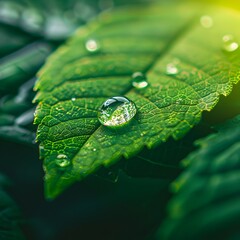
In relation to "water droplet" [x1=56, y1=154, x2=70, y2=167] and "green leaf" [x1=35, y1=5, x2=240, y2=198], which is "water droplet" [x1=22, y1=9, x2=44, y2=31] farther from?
"water droplet" [x1=56, y1=154, x2=70, y2=167]

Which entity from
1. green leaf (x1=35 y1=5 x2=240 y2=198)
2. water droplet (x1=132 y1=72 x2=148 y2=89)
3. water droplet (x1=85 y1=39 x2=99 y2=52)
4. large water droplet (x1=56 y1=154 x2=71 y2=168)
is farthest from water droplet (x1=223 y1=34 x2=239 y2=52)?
large water droplet (x1=56 y1=154 x2=71 y2=168)

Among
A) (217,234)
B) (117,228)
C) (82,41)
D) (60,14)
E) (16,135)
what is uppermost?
(60,14)

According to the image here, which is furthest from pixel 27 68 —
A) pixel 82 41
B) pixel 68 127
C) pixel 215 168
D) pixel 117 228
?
pixel 215 168

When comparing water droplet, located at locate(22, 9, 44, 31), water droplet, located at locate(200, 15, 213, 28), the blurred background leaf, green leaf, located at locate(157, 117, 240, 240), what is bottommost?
green leaf, located at locate(157, 117, 240, 240)

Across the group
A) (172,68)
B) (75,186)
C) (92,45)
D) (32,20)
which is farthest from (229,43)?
(32,20)

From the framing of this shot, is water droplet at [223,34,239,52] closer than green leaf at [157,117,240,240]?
No

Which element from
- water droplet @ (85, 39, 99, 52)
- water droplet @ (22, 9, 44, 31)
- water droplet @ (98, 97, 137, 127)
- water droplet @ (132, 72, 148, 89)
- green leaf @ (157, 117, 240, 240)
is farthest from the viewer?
water droplet @ (22, 9, 44, 31)

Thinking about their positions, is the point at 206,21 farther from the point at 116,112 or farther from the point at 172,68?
the point at 116,112

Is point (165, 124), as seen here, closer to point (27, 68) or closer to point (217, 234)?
point (217, 234)
